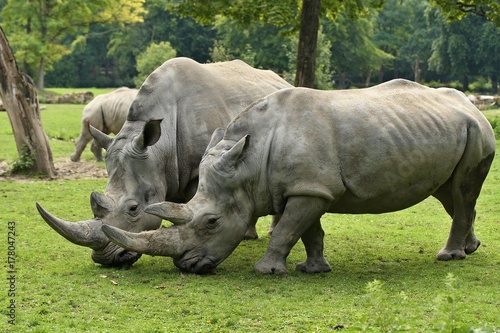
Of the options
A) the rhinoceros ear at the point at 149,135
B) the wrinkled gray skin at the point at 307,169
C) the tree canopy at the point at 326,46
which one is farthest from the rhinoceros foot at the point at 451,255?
the tree canopy at the point at 326,46

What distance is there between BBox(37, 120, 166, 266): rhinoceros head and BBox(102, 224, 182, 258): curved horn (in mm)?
504

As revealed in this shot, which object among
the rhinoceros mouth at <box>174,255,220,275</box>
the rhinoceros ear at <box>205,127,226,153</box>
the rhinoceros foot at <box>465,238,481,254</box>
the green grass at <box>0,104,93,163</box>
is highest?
the rhinoceros ear at <box>205,127,226,153</box>

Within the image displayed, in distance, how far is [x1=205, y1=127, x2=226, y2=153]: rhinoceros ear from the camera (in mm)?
8344

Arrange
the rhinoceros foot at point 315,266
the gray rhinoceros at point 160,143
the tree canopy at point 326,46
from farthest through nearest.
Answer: the tree canopy at point 326,46
the rhinoceros foot at point 315,266
the gray rhinoceros at point 160,143

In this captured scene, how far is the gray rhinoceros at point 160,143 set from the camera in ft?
26.0

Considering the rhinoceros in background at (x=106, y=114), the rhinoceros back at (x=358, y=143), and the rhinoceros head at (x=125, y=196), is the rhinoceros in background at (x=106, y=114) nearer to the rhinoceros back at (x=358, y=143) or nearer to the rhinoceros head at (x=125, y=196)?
the rhinoceros head at (x=125, y=196)

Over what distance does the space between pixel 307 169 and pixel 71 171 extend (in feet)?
32.2

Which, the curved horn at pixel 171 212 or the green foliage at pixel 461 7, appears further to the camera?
the green foliage at pixel 461 7

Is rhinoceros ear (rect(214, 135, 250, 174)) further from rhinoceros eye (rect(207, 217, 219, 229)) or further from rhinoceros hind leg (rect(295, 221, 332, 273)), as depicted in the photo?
rhinoceros hind leg (rect(295, 221, 332, 273))

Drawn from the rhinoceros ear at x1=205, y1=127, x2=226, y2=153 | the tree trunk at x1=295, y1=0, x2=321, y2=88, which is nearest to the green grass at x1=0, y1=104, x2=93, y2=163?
the tree trunk at x1=295, y1=0, x2=321, y2=88

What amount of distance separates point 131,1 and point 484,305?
4564cm

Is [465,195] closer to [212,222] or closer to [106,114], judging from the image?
[212,222]

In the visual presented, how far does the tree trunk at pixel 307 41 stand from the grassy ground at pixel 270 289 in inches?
261

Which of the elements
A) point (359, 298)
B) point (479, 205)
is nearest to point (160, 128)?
point (359, 298)
